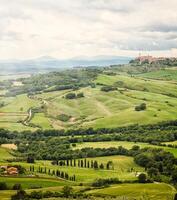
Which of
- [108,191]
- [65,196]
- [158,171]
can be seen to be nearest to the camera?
[65,196]

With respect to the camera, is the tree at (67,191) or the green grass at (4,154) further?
the green grass at (4,154)

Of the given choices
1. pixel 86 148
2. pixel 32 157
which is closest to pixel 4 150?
pixel 32 157

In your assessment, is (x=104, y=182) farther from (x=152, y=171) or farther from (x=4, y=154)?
(x=4, y=154)

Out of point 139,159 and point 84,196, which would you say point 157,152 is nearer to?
point 139,159

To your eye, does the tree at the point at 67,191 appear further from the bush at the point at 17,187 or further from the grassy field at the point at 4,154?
the grassy field at the point at 4,154

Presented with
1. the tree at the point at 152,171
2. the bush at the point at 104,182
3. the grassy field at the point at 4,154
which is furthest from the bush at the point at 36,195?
the grassy field at the point at 4,154

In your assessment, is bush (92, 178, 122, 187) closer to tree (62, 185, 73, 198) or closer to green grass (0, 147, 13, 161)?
tree (62, 185, 73, 198)

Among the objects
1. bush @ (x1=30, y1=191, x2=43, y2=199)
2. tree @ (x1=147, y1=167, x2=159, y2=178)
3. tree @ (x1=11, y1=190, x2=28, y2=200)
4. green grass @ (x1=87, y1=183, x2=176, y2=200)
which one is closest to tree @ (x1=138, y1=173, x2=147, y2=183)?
green grass @ (x1=87, y1=183, x2=176, y2=200)

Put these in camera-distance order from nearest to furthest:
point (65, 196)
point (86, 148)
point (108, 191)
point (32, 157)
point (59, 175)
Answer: point (65, 196)
point (108, 191)
point (59, 175)
point (32, 157)
point (86, 148)
